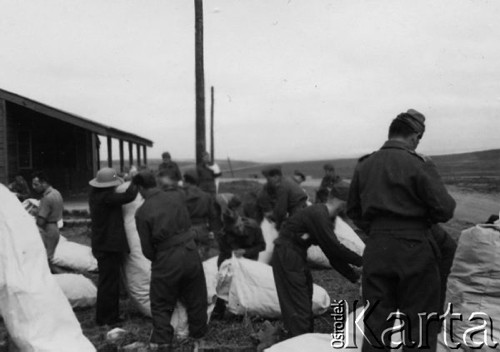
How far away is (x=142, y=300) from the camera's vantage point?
548cm

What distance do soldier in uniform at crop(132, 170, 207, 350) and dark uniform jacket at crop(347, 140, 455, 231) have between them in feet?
5.95

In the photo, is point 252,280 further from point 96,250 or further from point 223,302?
point 96,250

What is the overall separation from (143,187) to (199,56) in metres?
6.40

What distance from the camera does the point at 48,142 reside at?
1706cm

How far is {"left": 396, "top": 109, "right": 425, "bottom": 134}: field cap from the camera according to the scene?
335cm

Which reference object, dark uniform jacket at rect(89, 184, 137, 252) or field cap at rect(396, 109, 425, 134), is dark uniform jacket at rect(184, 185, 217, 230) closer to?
dark uniform jacket at rect(89, 184, 137, 252)

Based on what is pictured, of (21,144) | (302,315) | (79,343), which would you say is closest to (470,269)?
(302,315)

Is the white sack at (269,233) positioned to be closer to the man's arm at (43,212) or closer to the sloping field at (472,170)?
the sloping field at (472,170)

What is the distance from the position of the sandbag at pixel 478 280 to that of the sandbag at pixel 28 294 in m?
2.41

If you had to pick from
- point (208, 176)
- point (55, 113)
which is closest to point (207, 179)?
point (208, 176)

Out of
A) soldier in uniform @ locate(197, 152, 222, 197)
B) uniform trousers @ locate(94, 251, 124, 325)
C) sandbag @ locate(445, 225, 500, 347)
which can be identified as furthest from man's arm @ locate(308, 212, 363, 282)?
soldier in uniform @ locate(197, 152, 222, 197)

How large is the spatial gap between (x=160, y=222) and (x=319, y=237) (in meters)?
1.30

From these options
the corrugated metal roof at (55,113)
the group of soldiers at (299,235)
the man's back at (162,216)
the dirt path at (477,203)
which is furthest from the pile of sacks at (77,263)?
the corrugated metal roof at (55,113)

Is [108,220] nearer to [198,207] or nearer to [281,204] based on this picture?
[198,207]
